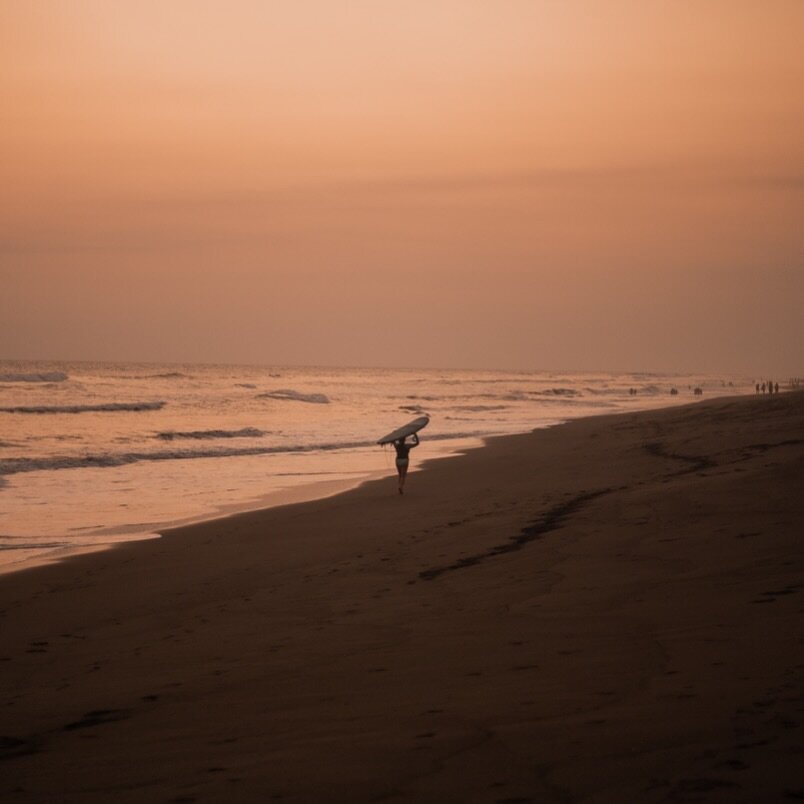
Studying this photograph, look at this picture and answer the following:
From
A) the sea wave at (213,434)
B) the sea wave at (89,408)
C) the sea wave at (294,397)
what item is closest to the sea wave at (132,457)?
the sea wave at (213,434)

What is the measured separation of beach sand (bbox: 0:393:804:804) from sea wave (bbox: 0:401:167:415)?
135ft

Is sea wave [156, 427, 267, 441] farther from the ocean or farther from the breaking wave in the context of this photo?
the breaking wave

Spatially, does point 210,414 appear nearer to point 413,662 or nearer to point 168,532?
point 168,532

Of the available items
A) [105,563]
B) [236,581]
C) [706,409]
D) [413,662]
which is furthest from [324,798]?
[706,409]

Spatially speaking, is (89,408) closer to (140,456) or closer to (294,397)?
(294,397)

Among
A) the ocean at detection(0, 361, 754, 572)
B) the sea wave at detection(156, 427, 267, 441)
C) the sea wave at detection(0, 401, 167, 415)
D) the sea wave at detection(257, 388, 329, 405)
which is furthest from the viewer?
the sea wave at detection(257, 388, 329, 405)

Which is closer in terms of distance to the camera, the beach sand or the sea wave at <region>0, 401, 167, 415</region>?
the beach sand

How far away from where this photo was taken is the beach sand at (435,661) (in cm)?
403

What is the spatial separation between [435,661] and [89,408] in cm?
5165

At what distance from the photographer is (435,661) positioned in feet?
19.1

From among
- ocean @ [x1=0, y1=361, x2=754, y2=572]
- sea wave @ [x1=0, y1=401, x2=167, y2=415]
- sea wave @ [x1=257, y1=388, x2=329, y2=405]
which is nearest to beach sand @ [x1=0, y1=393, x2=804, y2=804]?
ocean @ [x1=0, y1=361, x2=754, y2=572]

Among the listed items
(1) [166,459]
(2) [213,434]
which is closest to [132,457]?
(1) [166,459]

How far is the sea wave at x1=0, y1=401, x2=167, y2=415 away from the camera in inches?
1978

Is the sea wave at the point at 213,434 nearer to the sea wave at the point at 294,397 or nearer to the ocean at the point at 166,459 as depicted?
the ocean at the point at 166,459
